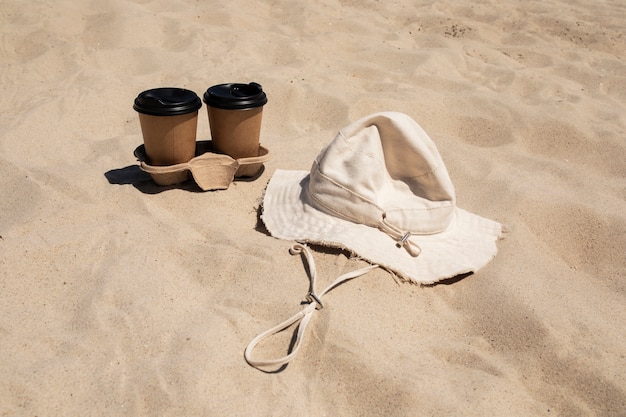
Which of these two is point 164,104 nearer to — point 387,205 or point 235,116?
point 235,116

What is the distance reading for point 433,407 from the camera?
142 cm

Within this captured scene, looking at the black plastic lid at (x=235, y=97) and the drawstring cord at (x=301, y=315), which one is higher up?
the black plastic lid at (x=235, y=97)

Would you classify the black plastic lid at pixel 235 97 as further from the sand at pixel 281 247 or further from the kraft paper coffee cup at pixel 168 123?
the sand at pixel 281 247

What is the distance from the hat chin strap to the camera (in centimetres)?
197

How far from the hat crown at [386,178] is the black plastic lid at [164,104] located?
648 mm

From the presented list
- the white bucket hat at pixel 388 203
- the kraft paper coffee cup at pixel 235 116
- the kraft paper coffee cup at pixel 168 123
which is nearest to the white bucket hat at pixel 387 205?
the white bucket hat at pixel 388 203

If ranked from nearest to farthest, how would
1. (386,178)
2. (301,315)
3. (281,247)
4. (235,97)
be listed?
(301,315) → (281,247) → (386,178) → (235,97)

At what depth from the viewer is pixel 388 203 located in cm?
206

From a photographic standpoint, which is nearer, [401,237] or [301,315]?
[301,315]

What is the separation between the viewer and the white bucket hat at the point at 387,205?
196 cm

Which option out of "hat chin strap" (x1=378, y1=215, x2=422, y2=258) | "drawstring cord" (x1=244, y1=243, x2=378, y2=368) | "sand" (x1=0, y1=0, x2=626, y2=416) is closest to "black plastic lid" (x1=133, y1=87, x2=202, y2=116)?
"sand" (x1=0, y1=0, x2=626, y2=416)

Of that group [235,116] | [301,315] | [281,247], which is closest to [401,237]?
[281,247]

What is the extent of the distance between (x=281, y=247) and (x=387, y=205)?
47 centimetres

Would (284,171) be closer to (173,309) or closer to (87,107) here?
(173,309)
